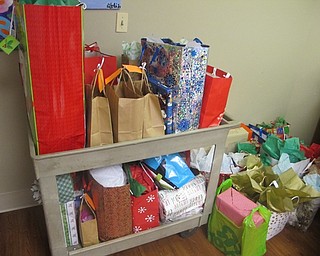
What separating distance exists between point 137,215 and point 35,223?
0.72 m

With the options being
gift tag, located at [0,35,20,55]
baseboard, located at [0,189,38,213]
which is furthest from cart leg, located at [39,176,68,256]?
baseboard, located at [0,189,38,213]

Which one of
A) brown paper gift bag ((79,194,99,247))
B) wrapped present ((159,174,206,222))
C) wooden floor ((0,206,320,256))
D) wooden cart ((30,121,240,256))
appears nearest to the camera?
wooden cart ((30,121,240,256))

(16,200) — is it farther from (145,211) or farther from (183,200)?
(183,200)

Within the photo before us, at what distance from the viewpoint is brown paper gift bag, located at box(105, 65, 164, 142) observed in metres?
1.26

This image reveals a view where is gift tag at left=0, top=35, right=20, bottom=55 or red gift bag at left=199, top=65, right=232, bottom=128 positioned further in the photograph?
red gift bag at left=199, top=65, right=232, bottom=128

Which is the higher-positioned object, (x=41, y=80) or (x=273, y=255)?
(x=41, y=80)

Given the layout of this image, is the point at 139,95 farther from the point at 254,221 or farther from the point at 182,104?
the point at 254,221

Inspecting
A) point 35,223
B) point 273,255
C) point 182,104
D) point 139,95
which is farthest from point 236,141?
point 35,223

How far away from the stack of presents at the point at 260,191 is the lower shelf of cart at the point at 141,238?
153 millimetres

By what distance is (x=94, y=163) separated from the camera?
4.18ft

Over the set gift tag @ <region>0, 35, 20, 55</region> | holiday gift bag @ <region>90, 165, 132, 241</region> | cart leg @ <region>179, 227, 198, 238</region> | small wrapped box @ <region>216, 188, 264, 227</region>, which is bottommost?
cart leg @ <region>179, 227, 198, 238</region>

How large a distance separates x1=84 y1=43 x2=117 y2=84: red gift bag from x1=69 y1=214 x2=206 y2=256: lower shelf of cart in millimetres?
815

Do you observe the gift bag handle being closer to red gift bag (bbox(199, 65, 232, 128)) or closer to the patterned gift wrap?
red gift bag (bbox(199, 65, 232, 128))

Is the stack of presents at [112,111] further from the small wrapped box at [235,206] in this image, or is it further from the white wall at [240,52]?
the white wall at [240,52]
